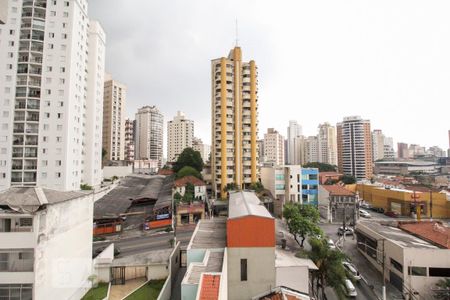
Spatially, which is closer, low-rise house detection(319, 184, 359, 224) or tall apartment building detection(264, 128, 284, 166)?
low-rise house detection(319, 184, 359, 224)

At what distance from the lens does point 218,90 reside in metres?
59.5

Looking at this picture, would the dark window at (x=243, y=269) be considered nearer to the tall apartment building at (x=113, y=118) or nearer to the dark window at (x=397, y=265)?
the dark window at (x=397, y=265)

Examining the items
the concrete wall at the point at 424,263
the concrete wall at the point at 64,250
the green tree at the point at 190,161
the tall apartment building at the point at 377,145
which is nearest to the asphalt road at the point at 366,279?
the concrete wall at the point at 424,263

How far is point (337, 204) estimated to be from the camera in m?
53.2

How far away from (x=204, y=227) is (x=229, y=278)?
778 centimetres

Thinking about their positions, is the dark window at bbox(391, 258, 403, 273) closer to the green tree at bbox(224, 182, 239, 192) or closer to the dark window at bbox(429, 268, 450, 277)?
the dark window at bbox(429, 268, 450, 277)

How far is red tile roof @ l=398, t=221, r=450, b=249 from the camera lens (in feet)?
82.1

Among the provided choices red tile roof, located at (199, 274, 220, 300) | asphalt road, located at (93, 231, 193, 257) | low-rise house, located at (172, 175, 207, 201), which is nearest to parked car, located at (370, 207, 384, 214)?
low-rise house, located at (172, 175, 207, 201)

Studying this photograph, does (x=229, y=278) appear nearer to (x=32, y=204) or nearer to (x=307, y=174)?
(x=32, y=204)

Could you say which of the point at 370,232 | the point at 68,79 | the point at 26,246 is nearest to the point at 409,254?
the point at 370,232

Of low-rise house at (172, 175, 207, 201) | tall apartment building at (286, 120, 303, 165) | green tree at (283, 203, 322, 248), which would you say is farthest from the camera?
tall apartment building at (286, 120, 303, 165)

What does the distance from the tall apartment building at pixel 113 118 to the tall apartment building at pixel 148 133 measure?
3167 cm

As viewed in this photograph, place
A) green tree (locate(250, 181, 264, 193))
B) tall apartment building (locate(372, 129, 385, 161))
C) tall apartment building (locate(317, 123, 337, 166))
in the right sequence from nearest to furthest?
green tree (locate(250, 181, 264, 193)) < tall apartment building (locate(317, 123, 337, 166)) < tall apartment building (locate(372, 129, 385, 161))

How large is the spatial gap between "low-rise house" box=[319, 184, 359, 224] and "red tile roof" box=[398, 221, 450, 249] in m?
15.7
